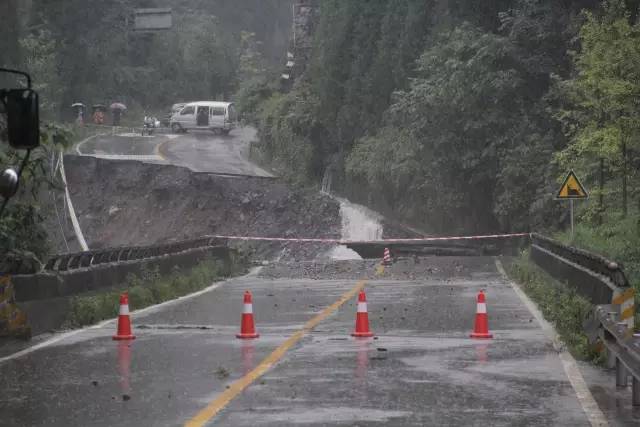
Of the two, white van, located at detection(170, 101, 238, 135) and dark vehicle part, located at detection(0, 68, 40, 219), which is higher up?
white van, located at detection(170, 101, 238, 135)

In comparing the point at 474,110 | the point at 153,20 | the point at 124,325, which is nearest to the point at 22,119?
the point at 124,325

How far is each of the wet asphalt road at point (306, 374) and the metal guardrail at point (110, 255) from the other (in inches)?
51.6

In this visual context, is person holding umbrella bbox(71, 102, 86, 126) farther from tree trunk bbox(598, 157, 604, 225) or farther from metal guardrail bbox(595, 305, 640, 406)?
metal guardrail bbox(595, 305, 640, 406)

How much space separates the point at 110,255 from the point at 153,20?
65.6 metres

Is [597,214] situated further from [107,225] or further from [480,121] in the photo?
[107,225]

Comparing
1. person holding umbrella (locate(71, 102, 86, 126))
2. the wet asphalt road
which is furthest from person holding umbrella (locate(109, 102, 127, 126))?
the wet asphalt road

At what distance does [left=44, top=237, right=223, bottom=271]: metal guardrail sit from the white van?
60.8 metres

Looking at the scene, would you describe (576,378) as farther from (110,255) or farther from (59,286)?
(110,255)

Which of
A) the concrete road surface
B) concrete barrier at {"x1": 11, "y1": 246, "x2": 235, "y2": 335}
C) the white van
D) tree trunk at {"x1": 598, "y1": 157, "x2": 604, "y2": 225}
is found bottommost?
concrete barrier at {"x1": 11, "y1": 246, "x2": 235, "y2": 335}

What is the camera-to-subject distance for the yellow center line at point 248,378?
10344 millimetres

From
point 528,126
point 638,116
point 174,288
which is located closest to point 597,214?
point 638,116

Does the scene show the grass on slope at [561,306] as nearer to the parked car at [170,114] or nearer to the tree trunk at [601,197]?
the tree trunk at [601,197]

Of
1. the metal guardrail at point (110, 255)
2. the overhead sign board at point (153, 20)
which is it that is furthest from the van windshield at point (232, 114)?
the metal guardrail at point (110, 255)

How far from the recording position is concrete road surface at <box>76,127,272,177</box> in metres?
72.3
